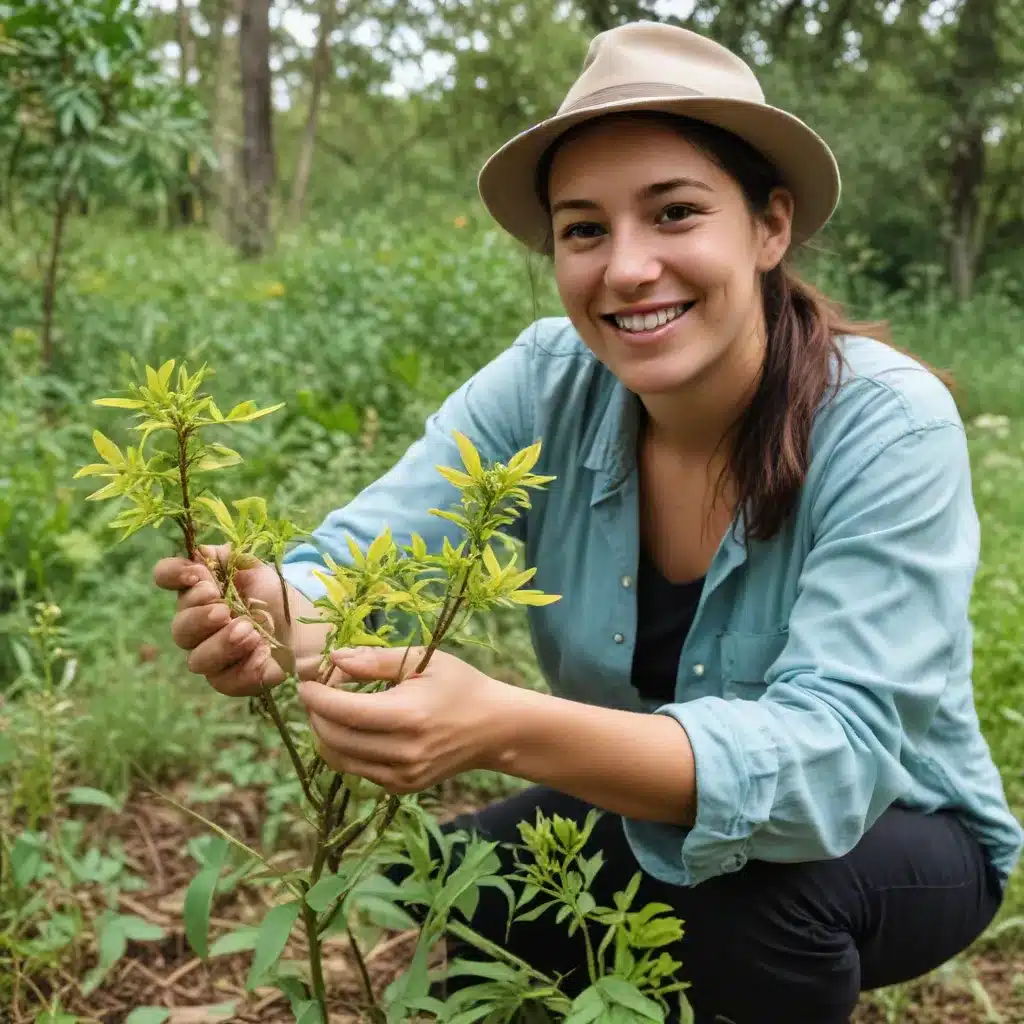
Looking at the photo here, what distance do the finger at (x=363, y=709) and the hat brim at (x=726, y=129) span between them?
801 mm

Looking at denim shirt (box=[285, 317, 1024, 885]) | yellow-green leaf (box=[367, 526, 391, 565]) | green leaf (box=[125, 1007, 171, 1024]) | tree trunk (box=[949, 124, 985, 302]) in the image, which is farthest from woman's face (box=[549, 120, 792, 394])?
tree trunk (box=[949, 124, 985, 302])

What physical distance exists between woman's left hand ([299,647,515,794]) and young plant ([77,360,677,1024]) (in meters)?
0.02

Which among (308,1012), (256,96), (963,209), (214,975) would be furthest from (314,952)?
(256,96)

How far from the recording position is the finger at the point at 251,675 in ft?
4.08

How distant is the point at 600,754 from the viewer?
120cm

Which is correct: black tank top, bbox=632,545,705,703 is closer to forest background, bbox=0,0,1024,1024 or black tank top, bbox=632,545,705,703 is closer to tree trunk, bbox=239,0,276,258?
forest background, bbox=0,0,1024,1024

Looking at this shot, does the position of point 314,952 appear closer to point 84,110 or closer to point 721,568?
point 721,568

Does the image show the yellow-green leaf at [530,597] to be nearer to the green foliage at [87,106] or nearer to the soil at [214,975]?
the soil at [214,975]

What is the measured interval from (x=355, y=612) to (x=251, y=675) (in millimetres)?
384

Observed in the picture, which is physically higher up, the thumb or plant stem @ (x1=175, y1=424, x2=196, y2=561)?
plant stem @ (x1=175, y1=424, x2=196, y2=561)

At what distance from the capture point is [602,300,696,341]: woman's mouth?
4.96 ft

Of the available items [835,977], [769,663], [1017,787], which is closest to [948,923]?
[835,977]

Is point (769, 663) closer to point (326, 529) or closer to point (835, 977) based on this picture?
point (835, 977)

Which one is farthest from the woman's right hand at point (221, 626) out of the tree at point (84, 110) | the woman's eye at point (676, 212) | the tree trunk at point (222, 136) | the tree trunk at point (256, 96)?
the tree trunk at point (222, 136)
